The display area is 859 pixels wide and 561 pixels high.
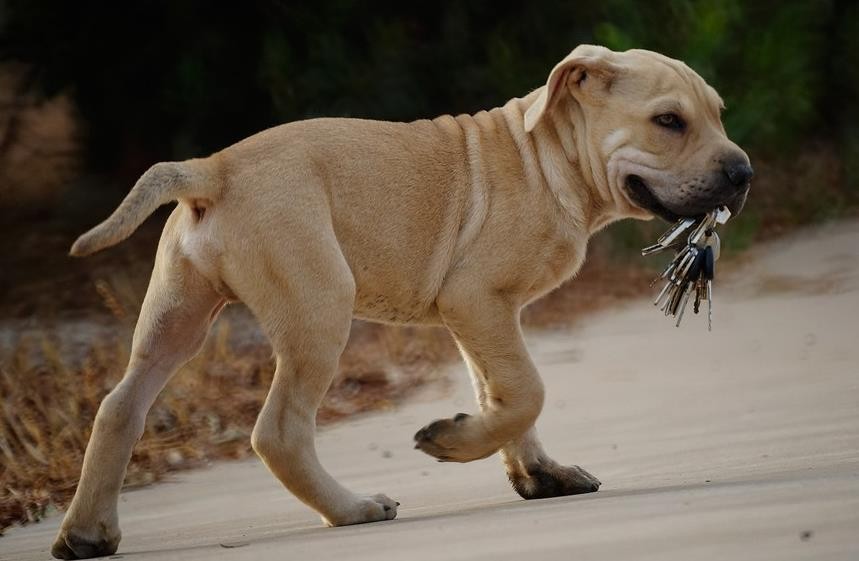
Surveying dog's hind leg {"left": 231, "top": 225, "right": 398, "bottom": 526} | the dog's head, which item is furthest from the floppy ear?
dog's hind leg {"left": 231, "top": 225, "right": 398, "bottom": 526}

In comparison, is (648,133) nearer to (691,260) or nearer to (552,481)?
(691,260)

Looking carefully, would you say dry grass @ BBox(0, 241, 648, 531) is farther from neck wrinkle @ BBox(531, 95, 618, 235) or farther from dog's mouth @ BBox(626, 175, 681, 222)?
dog's mouth @ BBox(626, 175, 681, 222)

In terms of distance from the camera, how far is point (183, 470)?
6.63 metres

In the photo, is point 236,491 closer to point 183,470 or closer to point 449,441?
point 183,470

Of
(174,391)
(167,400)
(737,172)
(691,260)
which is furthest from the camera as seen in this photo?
(174,391)

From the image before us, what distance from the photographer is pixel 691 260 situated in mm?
5375

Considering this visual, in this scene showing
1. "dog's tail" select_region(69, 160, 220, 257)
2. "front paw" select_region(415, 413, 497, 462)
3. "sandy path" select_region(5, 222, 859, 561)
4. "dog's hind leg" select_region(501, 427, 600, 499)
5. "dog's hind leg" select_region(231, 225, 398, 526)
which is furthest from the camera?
"dog's hind leg" select_region(501, 427, 600, 499)

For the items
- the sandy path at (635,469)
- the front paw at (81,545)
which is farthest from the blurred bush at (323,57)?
the front paw at (81,545)

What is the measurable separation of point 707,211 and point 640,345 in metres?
3.32

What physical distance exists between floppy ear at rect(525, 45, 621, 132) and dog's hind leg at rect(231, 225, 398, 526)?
110 cm

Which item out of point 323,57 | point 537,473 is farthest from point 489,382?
point 323,57

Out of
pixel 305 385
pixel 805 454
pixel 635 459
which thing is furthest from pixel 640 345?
pixel 305 385

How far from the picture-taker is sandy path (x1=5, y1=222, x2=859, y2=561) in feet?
12.3

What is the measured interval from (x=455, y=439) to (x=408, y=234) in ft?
2.62
